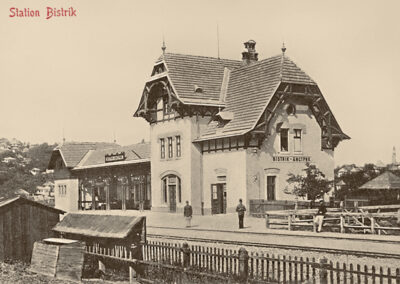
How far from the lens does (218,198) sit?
35219mm

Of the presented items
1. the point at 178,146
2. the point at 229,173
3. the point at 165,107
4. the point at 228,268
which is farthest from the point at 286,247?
the point at 165,107

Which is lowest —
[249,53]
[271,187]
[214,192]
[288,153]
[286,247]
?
[286,247]

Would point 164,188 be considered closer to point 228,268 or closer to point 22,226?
point 22,226

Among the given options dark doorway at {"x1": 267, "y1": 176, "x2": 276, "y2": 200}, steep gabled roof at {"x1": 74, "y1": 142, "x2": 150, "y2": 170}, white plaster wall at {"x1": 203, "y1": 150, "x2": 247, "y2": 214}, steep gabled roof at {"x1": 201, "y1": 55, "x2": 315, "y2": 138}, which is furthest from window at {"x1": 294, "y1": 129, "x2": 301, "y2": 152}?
steep gabled roof at {"x1": 74, "y1": 142, "x2": 150, "y2": 170}

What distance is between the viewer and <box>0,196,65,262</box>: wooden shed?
18.8 meters

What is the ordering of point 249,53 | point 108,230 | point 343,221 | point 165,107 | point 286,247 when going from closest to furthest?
point 108,230 → point 286,247 → point 343,221 → point 165,107 → point 249,53

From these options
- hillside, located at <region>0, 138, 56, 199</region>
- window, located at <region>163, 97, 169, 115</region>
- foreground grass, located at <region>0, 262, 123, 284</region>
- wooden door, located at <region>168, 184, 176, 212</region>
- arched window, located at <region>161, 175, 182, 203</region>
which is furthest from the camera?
hillside, located at <region>0, 138, 56, 199</region>

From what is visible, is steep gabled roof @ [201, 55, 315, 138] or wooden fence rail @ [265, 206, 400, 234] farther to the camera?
steep gabled roof @ [201, 55, 315, 138]

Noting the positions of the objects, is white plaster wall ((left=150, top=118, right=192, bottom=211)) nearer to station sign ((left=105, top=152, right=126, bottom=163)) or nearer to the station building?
the station building

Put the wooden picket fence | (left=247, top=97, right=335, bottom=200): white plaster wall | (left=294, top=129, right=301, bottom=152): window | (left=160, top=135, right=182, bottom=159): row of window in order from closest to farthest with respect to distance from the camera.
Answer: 1. the wooden picket fence
2. (left=247, top=97, right=335, bottom=200): white plaster wall
3. (left=294, top=129, right=301, bottom=152): window
4. (left=160, top=135, right=182, bottom=159): row of window

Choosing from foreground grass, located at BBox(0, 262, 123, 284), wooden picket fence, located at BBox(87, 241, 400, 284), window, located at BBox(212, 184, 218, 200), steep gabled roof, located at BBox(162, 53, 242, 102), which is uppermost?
steep gabled roof, located at BBox(162, 53, 242, 102)

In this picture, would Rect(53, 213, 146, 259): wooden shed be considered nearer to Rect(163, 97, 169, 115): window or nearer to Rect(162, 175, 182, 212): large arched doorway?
Rect(162, 175, 182, 212): large arched doorway

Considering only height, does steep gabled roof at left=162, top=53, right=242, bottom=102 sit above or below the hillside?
above

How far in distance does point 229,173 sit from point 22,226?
16.4 meters
